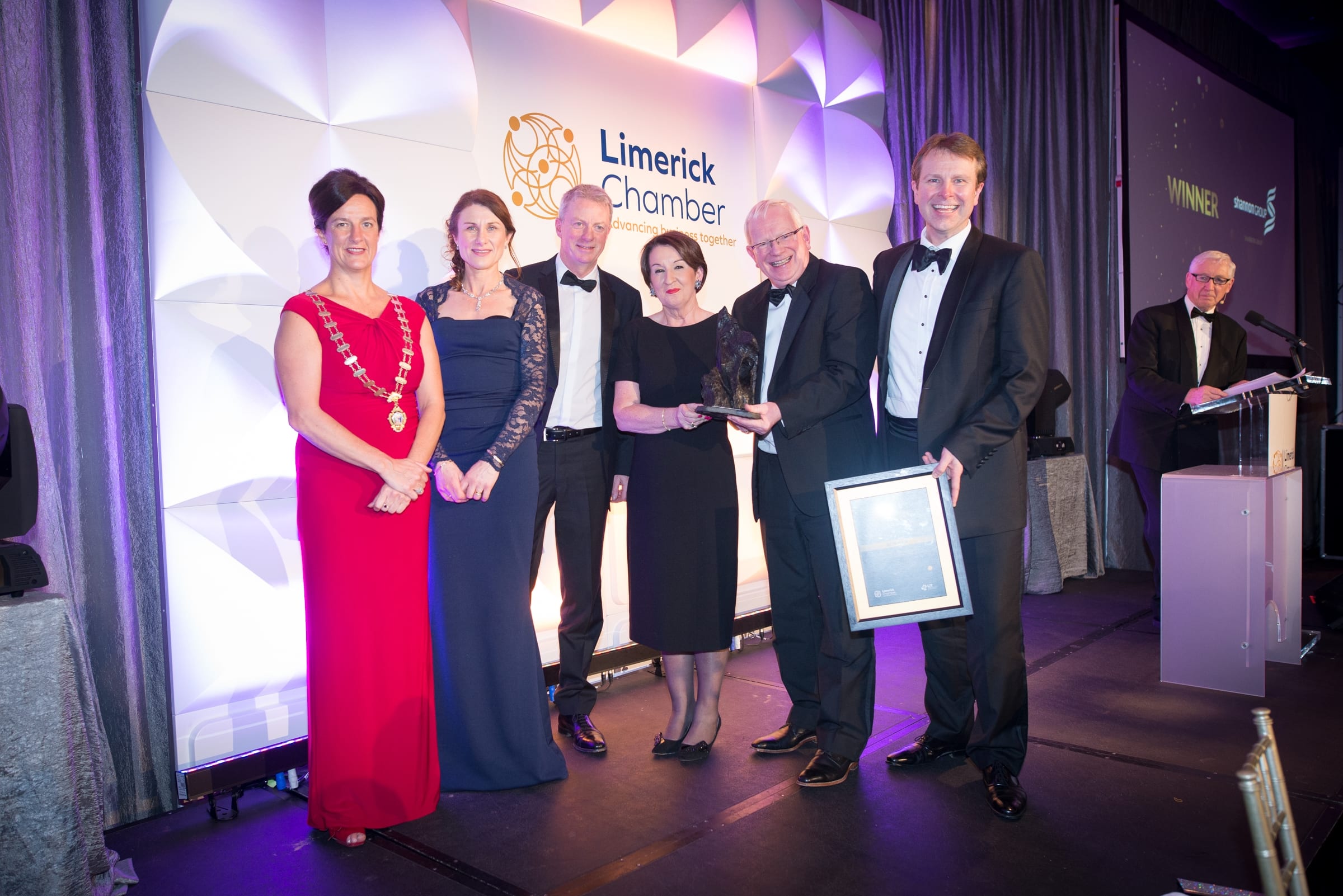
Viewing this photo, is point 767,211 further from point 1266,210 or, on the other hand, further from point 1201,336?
point 1266,210

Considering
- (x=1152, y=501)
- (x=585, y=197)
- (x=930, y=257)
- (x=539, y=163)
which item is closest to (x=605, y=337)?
(x=585, y=197)

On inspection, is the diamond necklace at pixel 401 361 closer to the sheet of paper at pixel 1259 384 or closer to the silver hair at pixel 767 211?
the silver hair at pixel 767 211

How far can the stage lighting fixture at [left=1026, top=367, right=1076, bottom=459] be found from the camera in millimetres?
5992

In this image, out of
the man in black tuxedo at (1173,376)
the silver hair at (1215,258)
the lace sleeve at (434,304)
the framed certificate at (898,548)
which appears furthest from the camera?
the silver hair at (1215,258)

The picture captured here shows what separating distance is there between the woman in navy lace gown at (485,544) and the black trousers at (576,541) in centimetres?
30

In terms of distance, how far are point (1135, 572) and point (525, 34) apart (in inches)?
218

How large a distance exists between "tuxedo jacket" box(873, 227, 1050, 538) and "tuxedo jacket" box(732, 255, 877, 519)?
27cm

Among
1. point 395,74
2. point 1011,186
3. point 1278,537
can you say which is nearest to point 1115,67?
point 1011,186

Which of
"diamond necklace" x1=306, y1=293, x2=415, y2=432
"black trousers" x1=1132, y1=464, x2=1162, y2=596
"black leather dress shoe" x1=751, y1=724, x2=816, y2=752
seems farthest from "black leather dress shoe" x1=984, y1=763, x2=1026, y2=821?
"black trousers" x1=1132, y1=464, x2=1162, y2=596

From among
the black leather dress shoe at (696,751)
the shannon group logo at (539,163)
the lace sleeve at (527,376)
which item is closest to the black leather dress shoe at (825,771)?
the black leather dress shoe at (696,751)

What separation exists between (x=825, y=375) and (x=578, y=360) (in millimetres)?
1023

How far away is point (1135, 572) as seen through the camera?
6699 millimetres

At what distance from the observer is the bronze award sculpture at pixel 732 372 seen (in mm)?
2924

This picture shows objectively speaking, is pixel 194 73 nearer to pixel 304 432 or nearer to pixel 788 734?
pixel 304 432
